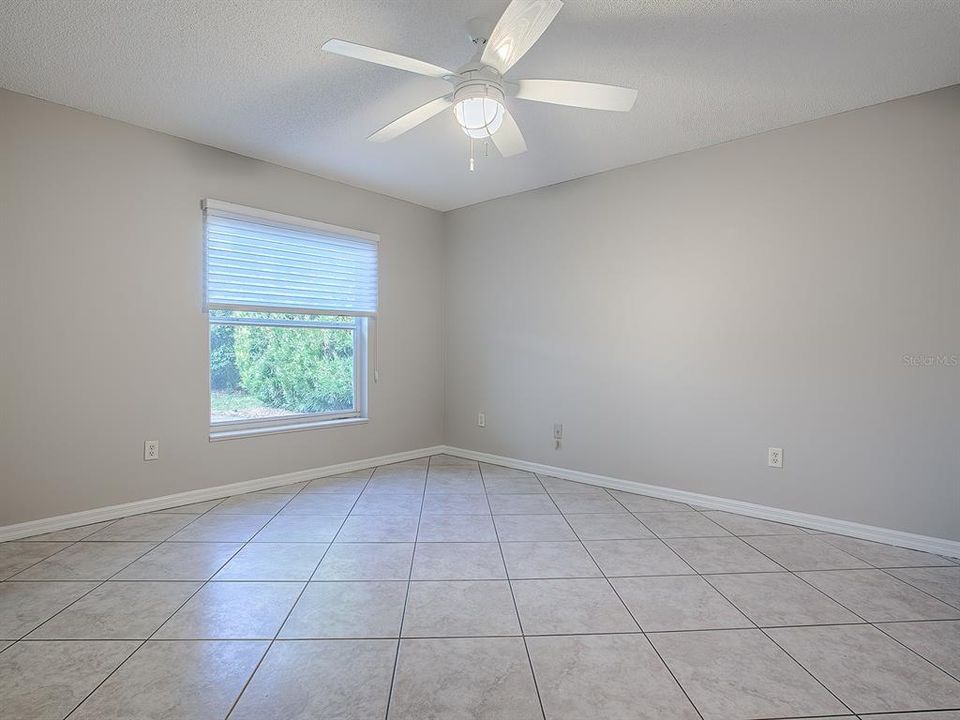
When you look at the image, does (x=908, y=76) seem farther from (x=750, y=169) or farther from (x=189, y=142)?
(x=189, y=142)

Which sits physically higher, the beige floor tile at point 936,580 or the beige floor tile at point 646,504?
the beige floor tile at point 936,580

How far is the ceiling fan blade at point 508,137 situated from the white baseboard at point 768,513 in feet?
7.95

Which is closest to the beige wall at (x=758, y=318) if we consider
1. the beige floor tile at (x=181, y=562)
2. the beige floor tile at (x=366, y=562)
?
the beige floor tile at (x=366, y=562)

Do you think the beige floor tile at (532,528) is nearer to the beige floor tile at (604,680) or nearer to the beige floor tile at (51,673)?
the beige floor tile at (604,680)

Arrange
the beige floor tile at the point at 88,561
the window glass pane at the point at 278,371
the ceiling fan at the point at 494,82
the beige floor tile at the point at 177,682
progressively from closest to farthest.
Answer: the beige floor tile at the point at 177,682
the ceiling fan at the point at 494,82
the beige floor tile at the point at 88,561
the window glass pane at the point at 278,371

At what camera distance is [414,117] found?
2291mm

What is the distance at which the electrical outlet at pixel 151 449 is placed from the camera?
3.11 m

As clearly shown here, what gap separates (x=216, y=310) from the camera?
11.3ft

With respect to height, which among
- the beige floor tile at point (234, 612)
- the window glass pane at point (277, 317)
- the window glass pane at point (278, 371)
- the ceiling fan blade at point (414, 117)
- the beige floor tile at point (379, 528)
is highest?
the ceiling fan blade at point (414, 117)

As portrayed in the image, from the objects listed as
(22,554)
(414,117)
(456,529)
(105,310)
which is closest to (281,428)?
(105,310)

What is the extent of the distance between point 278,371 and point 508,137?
97.7 inches

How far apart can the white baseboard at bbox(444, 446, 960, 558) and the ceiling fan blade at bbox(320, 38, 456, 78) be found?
2.88 metres

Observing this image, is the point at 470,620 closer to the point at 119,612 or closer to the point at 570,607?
the point at 570,607

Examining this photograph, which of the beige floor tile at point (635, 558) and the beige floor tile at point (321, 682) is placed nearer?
the beige floor tile at point (321, 682)
